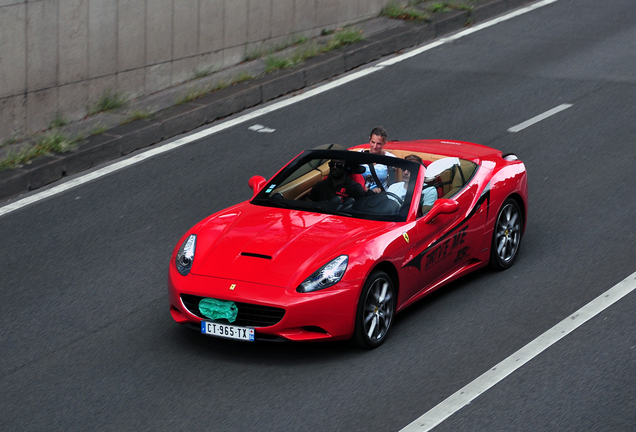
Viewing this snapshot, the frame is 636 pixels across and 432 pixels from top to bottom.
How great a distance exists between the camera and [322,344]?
279 inches

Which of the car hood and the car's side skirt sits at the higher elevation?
the car hood

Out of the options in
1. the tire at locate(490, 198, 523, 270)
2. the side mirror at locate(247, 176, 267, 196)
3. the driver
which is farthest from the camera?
the tire at locate(490, 198, 523, 270)

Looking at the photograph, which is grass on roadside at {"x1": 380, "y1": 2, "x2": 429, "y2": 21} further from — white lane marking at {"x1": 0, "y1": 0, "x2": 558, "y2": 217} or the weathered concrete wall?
the weathered concrete wall

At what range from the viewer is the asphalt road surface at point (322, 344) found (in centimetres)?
609

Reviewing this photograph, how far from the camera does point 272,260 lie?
6848mm

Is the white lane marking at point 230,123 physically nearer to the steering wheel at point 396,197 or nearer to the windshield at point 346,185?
the windshield at point 346,185

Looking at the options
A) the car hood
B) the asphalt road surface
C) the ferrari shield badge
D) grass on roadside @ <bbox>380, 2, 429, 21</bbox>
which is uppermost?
grass on roadside @ <bbox>380, 2, 429, 21</bbox>

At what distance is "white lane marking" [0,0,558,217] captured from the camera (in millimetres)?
10656

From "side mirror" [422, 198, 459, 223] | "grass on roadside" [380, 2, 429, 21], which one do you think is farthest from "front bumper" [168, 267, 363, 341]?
"grass on roadside" [380, 2, 429, 21]

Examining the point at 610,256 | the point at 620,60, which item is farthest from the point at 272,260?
the point at 620,60

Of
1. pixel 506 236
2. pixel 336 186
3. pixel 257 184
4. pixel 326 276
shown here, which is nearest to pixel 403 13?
pixel 506 236

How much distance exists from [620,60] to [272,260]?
10.7 metres

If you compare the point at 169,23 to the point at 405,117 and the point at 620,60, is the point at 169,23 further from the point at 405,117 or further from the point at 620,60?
the point at 620,60

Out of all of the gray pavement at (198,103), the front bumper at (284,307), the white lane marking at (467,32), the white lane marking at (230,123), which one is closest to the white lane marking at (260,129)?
the white lane marking at (230,123)
